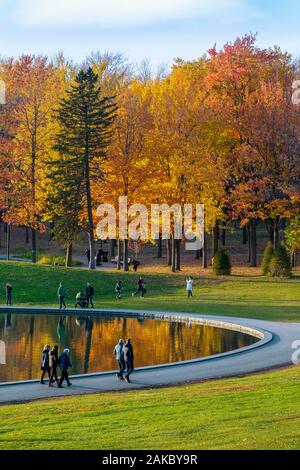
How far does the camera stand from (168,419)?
20234 mm

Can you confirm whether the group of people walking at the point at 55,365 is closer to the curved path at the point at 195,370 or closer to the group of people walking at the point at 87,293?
the curved path at the point at 195,370

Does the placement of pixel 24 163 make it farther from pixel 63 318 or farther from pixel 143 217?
pixel 63 318

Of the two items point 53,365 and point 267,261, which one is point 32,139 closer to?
point 267,261

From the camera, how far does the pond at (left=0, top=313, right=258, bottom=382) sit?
31094 millimetres

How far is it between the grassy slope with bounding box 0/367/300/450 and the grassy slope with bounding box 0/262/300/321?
22373 mm

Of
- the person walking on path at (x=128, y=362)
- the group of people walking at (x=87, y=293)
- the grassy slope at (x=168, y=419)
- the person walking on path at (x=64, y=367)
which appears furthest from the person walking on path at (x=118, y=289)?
the grassy slope at (x=168, y=419)

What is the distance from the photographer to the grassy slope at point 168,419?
17781 millimetres

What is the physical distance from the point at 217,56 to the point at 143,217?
15603 mm

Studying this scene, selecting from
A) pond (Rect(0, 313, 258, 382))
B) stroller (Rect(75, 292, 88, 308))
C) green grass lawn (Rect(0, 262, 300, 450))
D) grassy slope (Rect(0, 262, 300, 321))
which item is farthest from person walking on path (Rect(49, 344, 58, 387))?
stroller (Rect(75, 292, 88, 308))

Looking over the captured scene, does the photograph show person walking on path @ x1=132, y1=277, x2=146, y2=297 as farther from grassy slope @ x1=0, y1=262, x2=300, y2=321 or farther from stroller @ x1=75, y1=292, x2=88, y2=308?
stroller @ x1=75, y1=292, x2=88, y2=308

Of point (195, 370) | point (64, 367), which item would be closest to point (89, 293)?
point (195, 370)

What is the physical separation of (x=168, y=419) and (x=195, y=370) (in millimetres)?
8748

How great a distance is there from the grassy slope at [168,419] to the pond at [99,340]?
5.91m

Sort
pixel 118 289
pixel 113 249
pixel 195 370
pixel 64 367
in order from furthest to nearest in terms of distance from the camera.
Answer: pixel 113 249 < pixel 118 289 < pixel 195 370 < pixel 64 367
